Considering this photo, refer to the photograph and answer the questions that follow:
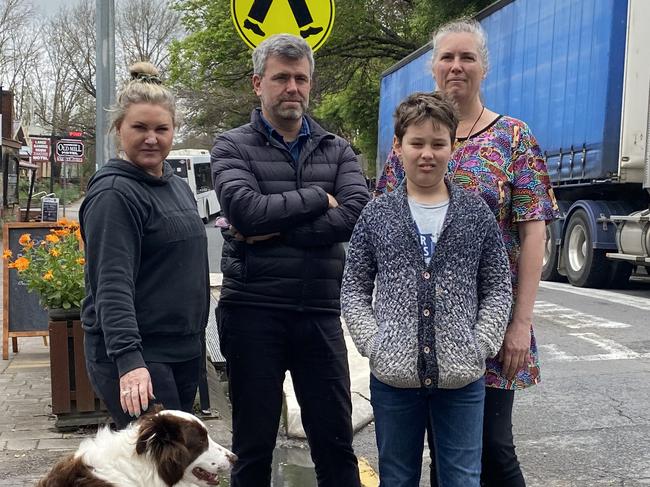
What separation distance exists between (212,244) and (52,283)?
16.2 m

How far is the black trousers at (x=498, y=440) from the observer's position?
3320mm

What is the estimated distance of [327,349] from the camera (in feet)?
12.1

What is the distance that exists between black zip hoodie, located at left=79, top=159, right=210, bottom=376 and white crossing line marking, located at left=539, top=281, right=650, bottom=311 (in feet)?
28.4

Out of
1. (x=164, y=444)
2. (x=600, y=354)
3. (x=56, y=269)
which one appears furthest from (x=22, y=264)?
(x=600, y=354)

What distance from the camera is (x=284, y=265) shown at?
3.55 m

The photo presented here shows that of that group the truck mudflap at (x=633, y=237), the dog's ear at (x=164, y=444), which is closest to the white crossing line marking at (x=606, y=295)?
the truck mudflap at (x=633, y=237)

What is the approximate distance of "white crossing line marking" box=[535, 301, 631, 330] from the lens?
30.9 feet

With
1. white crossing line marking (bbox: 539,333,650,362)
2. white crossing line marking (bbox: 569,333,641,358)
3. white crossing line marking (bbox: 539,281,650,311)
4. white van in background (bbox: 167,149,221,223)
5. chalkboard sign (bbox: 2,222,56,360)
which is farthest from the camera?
white van in background (bbox: 167,149,221,223)

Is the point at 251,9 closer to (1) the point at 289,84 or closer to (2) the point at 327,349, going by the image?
(1) the point at 289,84

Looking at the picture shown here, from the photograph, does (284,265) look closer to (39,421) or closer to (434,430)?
(434,430)

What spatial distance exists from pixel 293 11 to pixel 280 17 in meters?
0.09

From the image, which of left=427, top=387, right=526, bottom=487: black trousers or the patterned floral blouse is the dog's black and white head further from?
the patterned floral blouse

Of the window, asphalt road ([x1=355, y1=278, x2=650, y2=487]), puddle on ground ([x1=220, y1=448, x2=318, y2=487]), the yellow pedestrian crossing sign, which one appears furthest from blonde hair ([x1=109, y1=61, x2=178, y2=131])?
the window

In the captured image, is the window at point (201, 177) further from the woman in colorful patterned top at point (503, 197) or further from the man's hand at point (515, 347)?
the man's hand at point (515, 347)
